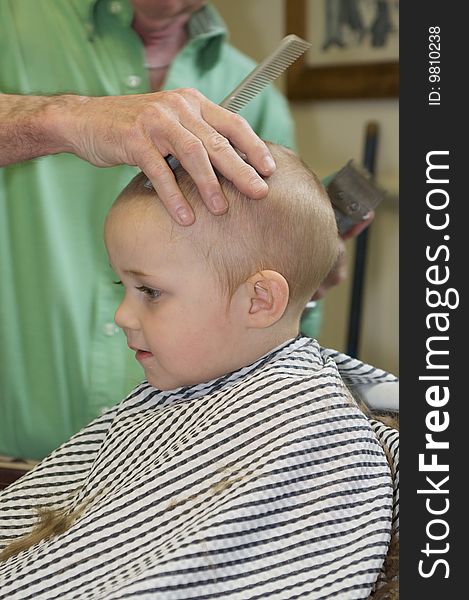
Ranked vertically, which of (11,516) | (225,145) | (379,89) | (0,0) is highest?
(379,89)

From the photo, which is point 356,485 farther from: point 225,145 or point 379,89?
point 379,89

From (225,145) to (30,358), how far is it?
0.78 m

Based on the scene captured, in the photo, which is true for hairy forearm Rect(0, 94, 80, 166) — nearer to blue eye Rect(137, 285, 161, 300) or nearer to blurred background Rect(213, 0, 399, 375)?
blue eye Rect(137, 285, 161, 300)

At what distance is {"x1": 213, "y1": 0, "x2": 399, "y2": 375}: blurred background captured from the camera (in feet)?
9.62

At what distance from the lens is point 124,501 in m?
0.92

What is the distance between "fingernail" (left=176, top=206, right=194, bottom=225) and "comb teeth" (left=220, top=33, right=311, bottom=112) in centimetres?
16

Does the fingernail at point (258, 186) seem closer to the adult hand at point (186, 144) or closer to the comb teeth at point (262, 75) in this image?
the adult hand at point (186, 144)

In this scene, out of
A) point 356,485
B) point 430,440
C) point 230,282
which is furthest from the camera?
point 230,282

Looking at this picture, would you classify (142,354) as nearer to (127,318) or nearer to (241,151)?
(127,318)

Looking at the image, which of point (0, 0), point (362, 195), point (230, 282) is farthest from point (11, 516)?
point (0, 0)

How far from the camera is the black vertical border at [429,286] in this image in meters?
0.74

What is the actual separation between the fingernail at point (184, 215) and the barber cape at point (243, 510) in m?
0.19

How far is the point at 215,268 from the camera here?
1.00m

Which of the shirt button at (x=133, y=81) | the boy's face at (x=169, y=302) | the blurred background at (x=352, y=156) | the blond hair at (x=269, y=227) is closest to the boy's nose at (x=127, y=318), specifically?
the boy's face at (x=169, y=302)
